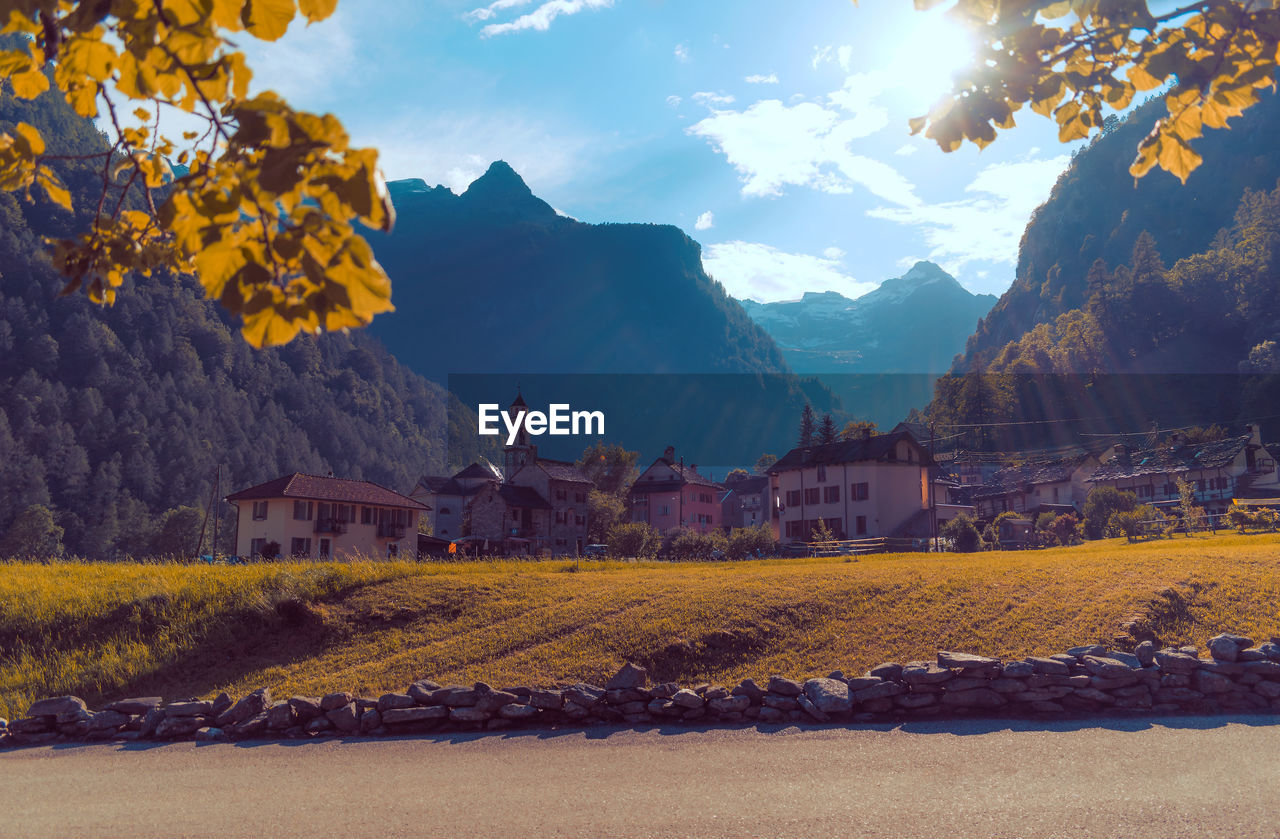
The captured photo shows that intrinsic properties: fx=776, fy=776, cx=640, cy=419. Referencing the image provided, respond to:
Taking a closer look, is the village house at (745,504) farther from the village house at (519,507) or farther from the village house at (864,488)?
the village house at (864,488)

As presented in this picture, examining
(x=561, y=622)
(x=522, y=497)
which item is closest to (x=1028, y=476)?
(x=522, y=497)

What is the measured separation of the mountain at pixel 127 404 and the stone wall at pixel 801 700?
113342 millimetres

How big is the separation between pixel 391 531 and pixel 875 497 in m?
39.4

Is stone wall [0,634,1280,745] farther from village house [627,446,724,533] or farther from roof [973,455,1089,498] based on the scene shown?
roof [973,455,1089,498]

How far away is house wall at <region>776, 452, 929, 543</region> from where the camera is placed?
5938 centimetres

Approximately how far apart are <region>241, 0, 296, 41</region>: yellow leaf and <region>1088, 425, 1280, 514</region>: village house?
7982cm

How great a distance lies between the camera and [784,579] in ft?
60.8

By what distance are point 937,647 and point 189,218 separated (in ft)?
42.7

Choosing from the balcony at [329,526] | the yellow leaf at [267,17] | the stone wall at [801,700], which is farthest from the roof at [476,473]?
the yellow leaf at [267,17]

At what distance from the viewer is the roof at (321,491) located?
5856 cm

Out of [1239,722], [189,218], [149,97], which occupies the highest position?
[149,97]

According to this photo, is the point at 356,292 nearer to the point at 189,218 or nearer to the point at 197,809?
the point at 189,218

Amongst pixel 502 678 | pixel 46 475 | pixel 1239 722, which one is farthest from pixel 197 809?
pixel 46 475

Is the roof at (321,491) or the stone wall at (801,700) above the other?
the roof at (321,491)
